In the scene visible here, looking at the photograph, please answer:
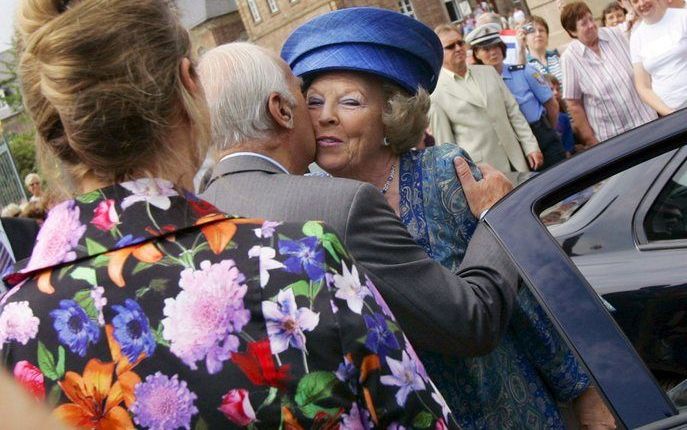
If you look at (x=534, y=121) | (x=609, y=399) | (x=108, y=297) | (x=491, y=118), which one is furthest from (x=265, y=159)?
(x=534, y=121)

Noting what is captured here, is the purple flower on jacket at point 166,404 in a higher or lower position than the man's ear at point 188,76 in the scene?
lower

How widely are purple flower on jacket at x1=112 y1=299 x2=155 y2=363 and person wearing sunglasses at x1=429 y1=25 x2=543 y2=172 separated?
218 inches

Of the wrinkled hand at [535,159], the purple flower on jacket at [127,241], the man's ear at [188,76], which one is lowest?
the wrinkled hand at [535,159]

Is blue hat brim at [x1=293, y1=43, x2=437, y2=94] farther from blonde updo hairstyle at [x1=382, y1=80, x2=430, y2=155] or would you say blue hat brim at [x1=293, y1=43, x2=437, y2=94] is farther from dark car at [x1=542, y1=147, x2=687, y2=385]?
dark car at [x1=542, y1=147, x2=687, y2=385]

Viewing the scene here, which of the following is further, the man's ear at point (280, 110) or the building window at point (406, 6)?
the building window at point (406, 6)

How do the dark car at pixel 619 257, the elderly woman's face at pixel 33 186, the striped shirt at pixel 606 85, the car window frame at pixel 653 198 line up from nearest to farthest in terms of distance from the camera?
the dark car at pixel 619 257
the car window frame at pixel 653 198
the striped shirt at pixel 606 85
the elderly woman's face at pixel 33 186

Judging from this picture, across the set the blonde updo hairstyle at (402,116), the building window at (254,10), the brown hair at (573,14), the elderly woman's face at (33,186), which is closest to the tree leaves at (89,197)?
the blonde updo hairstyle at (402,116)

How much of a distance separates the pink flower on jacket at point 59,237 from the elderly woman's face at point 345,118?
1188mm

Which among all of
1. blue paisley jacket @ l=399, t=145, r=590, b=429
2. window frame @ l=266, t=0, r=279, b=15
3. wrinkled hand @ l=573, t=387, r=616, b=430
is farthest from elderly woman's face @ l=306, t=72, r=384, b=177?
window frame @ l=266, t=0, r=279, b=15

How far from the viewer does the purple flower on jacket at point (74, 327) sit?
139 cm

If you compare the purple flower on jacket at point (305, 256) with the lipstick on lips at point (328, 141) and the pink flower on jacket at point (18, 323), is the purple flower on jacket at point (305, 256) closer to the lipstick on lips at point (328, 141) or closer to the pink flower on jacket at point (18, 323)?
the pink flower on jacket at point (18, 323)

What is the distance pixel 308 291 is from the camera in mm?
1429

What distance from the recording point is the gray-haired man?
6.21 ft

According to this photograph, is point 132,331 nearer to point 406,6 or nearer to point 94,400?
point 94,400
